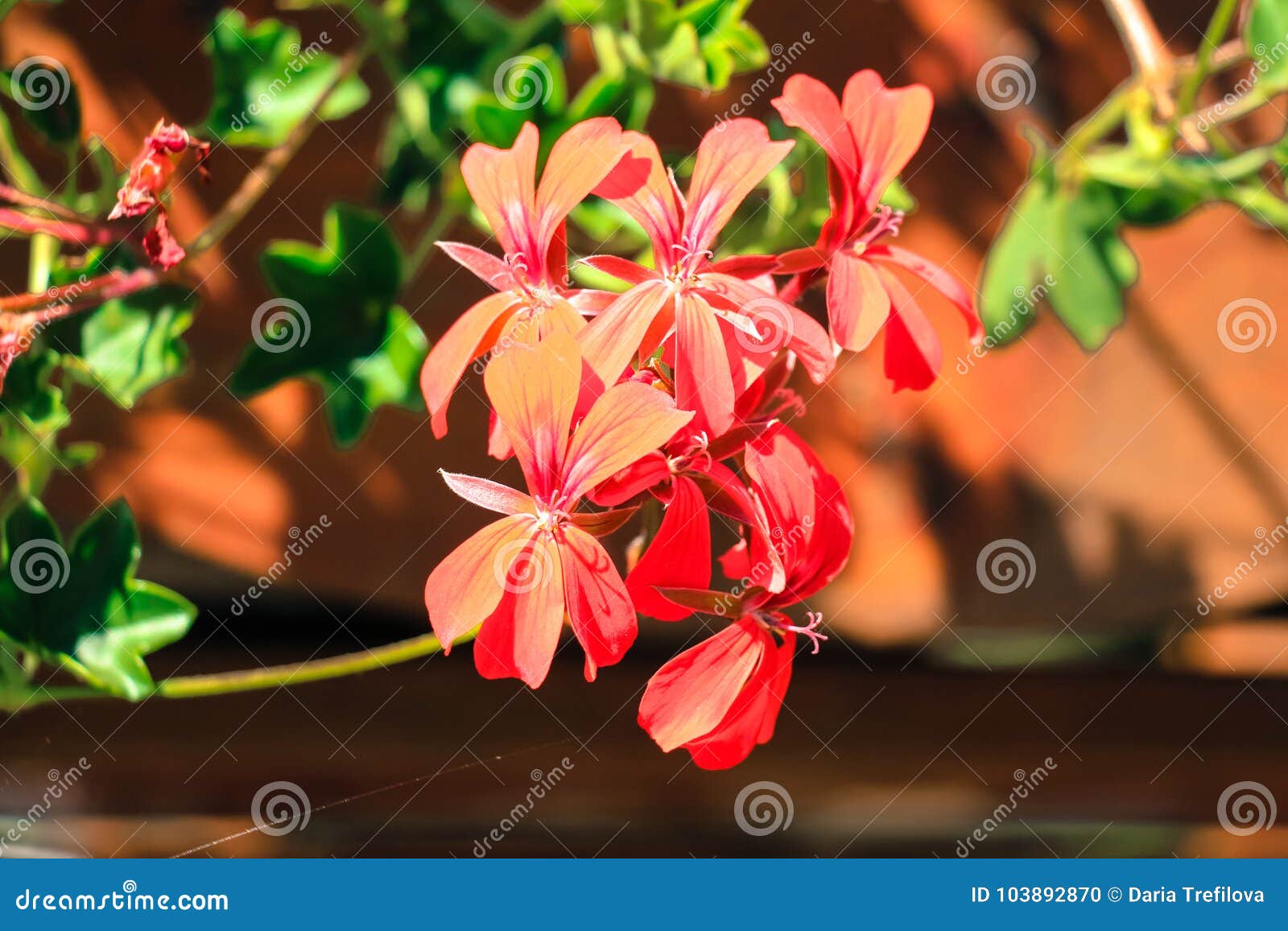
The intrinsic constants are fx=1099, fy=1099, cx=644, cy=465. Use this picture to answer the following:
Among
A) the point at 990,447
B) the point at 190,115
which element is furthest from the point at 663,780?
the point at 190,115

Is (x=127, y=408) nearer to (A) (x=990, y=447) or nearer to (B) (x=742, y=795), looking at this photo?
(B) (x=742, y=795)

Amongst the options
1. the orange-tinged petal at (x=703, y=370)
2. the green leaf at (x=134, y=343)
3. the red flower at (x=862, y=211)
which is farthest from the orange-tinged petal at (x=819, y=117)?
the green leaf at (x=134, y=343)

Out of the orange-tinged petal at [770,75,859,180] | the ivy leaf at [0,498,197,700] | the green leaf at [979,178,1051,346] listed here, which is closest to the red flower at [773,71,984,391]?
the orange-tinged petal at [770,75,859,180]

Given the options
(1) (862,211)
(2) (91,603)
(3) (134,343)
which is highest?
(1) (862,211)

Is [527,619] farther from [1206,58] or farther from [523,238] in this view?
[1206,58]

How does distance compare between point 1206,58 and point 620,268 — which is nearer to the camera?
point 620,268

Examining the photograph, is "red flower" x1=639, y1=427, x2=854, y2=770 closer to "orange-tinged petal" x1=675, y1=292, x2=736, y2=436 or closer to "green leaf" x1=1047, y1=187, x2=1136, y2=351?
"orange-tinged petal" x1=675, y1=292, x2=736, y2=436

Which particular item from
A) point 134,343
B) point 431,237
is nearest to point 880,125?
point 431,237
